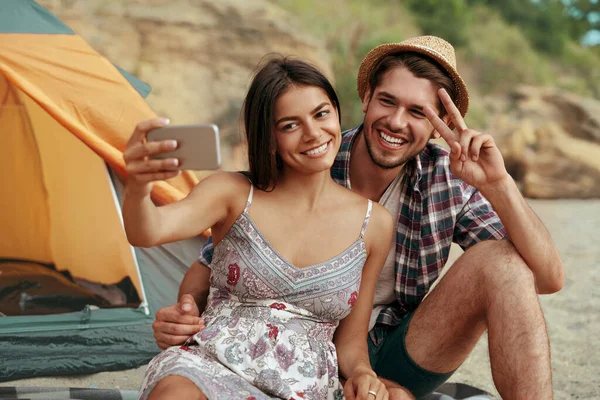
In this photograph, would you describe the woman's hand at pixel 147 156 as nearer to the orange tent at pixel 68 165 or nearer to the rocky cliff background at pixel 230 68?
the orange tent at pixel 68 165

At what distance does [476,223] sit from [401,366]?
0.53 metres

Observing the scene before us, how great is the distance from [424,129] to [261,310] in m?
0.86

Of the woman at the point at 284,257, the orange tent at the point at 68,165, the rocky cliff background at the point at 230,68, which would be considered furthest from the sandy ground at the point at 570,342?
the rocky cliff background at the point at 230,68

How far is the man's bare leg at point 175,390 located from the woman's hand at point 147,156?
1.69ft

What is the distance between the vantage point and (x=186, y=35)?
25.0ft

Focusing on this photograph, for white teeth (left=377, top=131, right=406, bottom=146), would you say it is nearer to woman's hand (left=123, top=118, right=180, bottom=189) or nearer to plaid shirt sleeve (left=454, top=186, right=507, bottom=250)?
plaid shirt sleeve (left=454, top=186, right=507, bottom=250)

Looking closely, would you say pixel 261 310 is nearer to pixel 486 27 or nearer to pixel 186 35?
pixel 186 35

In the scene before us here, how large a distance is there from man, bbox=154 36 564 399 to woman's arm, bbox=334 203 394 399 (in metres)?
0.13

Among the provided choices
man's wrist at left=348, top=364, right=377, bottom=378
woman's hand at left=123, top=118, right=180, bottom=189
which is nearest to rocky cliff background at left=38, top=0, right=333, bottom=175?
man's wrist at left=348, top=364, right=377, bottom=378

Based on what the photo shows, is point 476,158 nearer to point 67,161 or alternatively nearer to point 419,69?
point 419,69

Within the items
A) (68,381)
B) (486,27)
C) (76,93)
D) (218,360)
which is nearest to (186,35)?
(76,93)

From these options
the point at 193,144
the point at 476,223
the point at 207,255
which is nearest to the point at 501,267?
the point at 476,223

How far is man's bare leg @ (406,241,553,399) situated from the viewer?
2.09 meters

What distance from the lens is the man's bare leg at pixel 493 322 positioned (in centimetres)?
209
